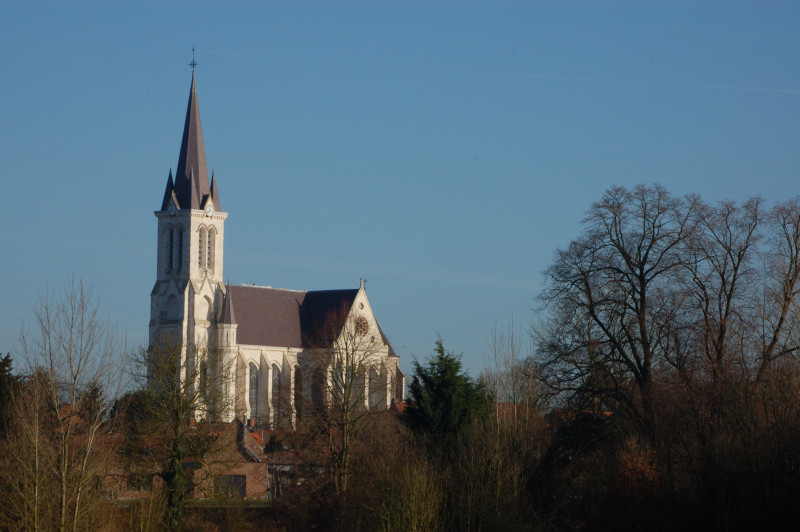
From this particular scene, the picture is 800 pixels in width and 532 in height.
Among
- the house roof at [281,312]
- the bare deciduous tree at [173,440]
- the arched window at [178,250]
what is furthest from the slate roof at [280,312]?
the bare deciduous tree at [173,440]

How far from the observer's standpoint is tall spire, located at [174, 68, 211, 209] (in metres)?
88.2

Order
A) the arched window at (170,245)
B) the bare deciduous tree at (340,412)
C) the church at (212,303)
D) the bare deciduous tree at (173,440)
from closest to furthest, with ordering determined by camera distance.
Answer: the bare deciduous tree at (173,440) → the bare deciduous tree at (340,412) → the church at (212,303) → the arched window at (170,245)

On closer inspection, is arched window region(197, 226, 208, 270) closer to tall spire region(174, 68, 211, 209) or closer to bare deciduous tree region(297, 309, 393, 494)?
tall spire region(174, 68, 211, 209)

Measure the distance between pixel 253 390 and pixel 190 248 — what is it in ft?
39.0

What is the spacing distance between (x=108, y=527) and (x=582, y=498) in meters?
12.4

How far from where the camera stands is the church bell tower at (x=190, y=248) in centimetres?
8625

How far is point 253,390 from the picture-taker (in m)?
88.1

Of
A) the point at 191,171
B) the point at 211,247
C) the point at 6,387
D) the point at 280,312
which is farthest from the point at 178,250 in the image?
the point at 6,387

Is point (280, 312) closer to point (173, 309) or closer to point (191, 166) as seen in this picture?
point (173, 309)

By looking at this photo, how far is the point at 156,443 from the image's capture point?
126 ft

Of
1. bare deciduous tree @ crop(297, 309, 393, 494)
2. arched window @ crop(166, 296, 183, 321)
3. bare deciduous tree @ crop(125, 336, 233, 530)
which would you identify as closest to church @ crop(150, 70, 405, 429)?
arched window @ crop(166, 296, 183, 321)

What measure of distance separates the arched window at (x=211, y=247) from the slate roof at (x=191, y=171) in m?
1.95

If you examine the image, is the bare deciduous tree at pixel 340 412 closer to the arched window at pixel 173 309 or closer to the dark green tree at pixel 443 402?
the dark green tree at pixel 443 402

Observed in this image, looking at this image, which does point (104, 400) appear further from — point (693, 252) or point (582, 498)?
point (693, 252)
